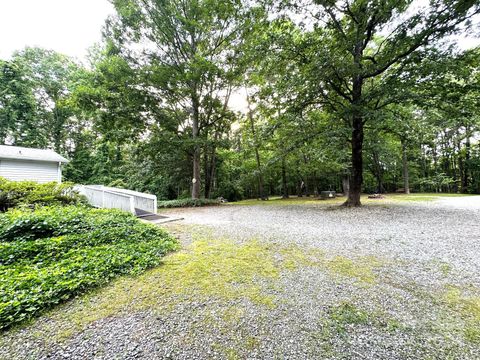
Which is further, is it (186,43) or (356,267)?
(186,43)

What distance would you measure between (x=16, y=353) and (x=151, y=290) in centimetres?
108

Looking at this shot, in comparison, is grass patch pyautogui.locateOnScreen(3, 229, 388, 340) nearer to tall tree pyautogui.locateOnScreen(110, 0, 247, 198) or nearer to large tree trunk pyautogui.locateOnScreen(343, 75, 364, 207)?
large tree trunk pyautogui.locateOnScreen(343, 75, 364, 207)

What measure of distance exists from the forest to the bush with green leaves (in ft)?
22.4

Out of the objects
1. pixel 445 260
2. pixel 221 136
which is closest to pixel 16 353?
pixel 445 260

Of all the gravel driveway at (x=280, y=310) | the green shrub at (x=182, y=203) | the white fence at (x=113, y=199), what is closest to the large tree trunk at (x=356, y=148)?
the gravel driveway at (x=280, y=310)

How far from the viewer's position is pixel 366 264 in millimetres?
2984

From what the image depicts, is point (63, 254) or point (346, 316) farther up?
point (63, 254)

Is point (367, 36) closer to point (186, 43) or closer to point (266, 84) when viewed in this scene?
point (266, 84)

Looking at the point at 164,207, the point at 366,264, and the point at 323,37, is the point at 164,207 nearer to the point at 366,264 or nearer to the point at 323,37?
the point at 366,264

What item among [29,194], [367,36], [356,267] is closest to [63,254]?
[356,267]

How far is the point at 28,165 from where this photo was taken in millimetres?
9141

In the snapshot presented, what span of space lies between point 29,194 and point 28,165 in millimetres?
5063

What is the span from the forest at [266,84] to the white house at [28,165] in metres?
2.68

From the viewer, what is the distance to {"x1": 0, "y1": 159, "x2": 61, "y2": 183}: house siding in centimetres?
867
